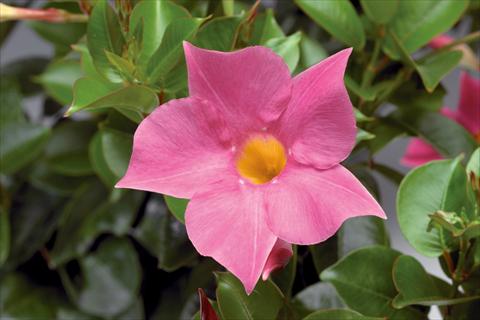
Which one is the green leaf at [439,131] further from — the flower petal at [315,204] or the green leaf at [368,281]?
the flower petal at [315,204]

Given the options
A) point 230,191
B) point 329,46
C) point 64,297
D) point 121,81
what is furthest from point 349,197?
point 64,297

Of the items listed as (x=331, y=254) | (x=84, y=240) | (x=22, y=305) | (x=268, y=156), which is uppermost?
(x=268, y=156)

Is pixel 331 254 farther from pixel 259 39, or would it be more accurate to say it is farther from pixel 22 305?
pixel 22 305

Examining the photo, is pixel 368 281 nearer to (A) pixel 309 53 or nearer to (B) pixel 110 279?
(A) pixel 309 53

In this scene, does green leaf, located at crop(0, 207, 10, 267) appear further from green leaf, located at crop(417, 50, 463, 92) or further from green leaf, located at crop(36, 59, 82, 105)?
green leaf, located at crop(417, 50, 463, 92)

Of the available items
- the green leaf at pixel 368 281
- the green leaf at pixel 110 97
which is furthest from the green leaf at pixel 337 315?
the green leaf at pixel 110 97

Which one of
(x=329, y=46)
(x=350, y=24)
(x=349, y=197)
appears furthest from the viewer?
(x=329, y=46)
